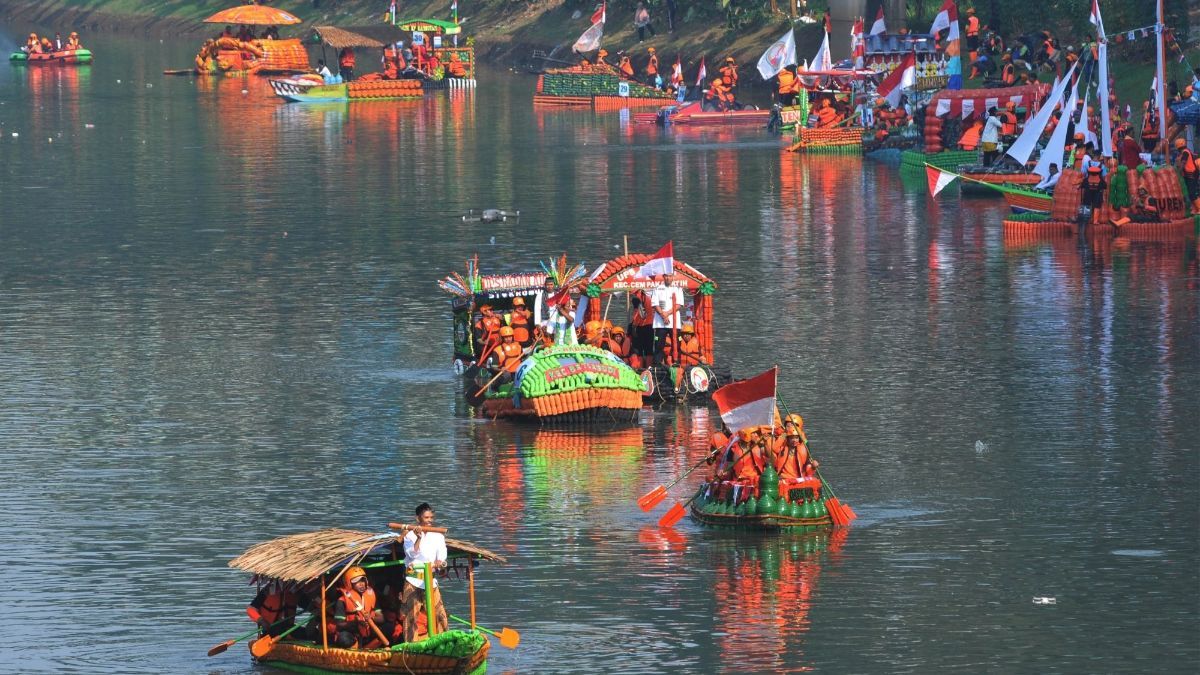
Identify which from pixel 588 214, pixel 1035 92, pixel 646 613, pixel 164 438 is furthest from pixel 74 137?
pixel 646 613

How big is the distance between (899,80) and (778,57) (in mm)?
16241


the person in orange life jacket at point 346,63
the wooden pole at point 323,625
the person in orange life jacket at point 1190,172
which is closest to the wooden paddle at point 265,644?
the wooden pole at point 323,625

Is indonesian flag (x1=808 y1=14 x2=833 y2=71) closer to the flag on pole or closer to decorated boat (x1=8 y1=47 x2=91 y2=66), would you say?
the flag on pole

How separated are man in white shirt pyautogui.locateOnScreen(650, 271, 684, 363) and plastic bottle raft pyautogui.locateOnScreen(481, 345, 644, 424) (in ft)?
6.77

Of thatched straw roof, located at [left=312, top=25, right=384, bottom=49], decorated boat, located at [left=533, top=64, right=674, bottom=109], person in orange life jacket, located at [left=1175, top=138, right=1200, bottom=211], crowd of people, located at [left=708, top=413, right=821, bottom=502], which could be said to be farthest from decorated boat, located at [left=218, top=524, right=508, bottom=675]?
thatched straw roof, located at [left=312, top=25, right=384, bottom=49]

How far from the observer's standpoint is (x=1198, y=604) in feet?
107

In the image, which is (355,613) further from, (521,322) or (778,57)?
(778,57)

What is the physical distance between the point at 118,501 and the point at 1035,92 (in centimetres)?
5444

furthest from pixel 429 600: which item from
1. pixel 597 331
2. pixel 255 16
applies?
pixel 255 16

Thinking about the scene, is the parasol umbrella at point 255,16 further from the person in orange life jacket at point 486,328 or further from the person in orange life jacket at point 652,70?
the person in orange life jacket at point 486,328

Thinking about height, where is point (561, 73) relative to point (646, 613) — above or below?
above

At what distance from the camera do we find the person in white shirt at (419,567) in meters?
27.3

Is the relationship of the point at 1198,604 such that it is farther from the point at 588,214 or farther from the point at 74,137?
the point at 74,137

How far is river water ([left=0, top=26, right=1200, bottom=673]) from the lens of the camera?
31.9 meters
